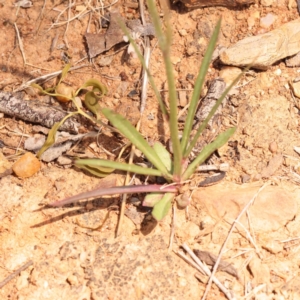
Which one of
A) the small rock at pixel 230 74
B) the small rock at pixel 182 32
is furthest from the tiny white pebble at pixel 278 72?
the small rock at pixel 182 32

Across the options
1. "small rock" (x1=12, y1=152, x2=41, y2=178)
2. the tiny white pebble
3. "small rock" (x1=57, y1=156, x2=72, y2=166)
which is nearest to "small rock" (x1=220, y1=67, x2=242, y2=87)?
the tiny white pebble

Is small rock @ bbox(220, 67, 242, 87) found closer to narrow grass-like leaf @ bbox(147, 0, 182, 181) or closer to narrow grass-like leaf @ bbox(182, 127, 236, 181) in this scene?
narrow grass-like leaf @ bbox(182, 127, 236, 181)

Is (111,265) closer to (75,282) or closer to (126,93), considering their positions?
(75,282)

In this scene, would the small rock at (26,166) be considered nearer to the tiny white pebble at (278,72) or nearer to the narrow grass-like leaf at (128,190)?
the narrow grass-like leaf at (128,190)

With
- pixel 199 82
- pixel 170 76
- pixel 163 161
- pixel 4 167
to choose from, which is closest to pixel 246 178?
pixel 163 161

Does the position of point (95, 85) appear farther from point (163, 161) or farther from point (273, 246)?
→ point (273, 246)

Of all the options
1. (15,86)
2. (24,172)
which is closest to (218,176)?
(24,172)
